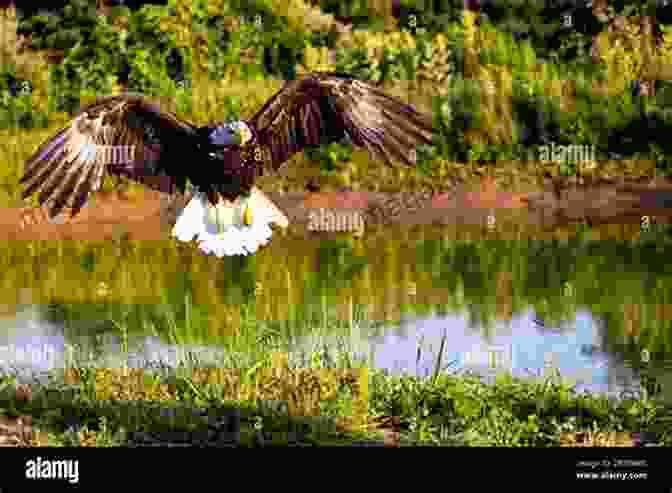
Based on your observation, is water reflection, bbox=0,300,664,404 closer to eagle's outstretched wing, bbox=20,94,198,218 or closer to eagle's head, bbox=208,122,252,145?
eagle's outstretched wing, bbox=20,94,198,218

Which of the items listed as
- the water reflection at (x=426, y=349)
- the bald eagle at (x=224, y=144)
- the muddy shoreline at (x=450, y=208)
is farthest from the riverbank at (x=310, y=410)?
the muddy shoreline at (x=450, y=208)

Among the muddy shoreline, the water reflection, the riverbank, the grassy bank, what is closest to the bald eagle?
the water reflection

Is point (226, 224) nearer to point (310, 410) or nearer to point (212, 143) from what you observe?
point (212, 143)

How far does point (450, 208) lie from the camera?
15.0m

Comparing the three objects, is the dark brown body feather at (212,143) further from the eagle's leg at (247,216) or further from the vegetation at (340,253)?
the vegetation at (340,253)

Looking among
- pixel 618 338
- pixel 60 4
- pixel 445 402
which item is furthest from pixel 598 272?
pixel 60 4

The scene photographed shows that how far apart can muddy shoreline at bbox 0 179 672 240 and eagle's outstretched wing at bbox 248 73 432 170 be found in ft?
18.5

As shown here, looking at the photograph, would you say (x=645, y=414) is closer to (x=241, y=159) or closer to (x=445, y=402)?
(x=445, y=402)

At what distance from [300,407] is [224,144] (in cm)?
175

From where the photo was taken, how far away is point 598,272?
40.4ft

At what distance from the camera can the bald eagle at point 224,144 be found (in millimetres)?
8125

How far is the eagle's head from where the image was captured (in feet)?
27.9

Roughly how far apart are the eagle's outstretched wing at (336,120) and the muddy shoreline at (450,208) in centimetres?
565

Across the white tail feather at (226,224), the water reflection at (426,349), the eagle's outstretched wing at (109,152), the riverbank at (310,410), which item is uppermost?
the eagle's outstretched wing at (109,152)
